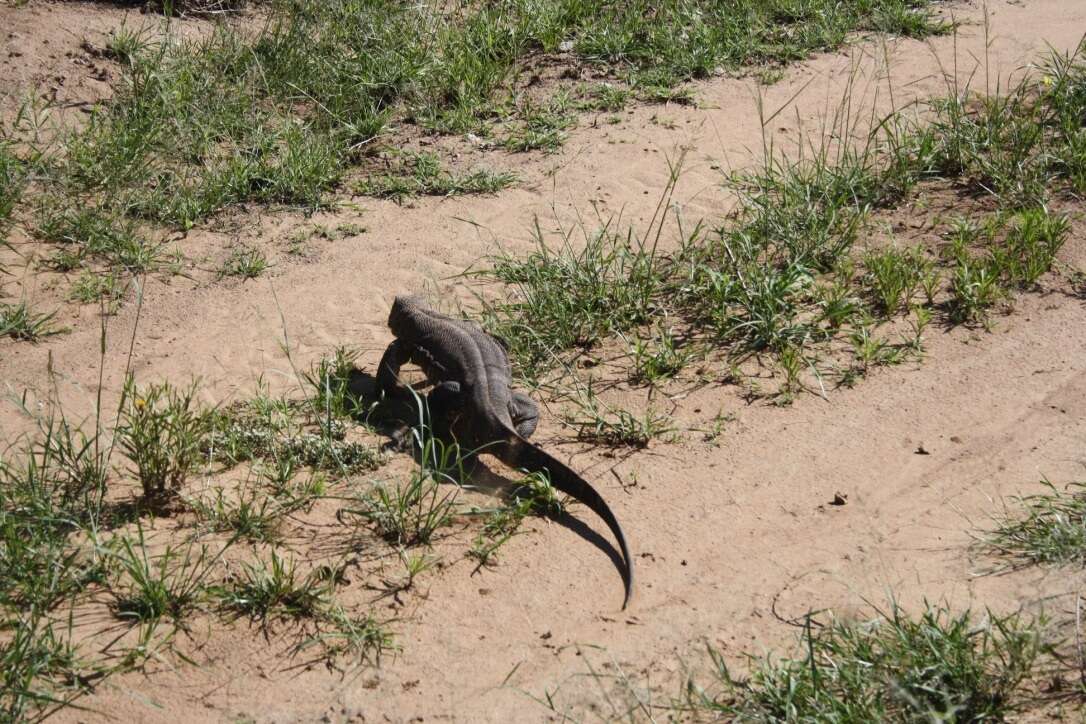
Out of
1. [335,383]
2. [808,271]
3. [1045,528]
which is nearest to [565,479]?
[335,383]

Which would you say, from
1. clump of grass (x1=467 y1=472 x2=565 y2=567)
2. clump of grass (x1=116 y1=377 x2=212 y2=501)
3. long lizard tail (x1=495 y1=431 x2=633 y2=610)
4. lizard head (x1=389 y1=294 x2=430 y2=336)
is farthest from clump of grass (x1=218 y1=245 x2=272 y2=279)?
→ clump of grass (x1=467 y1=472 x2=565 y2=567)

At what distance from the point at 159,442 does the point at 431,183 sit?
344 cm

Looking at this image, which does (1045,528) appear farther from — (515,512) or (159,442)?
(159,442)

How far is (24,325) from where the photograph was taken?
20.9 ft

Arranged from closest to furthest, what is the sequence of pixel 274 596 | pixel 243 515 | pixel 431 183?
1. pixel 274 596
2. pixel 243 515
3. pixel 431 183

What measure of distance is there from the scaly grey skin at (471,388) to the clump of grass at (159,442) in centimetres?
113

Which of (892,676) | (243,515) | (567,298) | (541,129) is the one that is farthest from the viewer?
(541,129)

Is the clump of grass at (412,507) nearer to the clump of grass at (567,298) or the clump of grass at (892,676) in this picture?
the clump of grass at (567,298)

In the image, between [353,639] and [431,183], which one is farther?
[431,183]

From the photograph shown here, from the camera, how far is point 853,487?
16.9 ft

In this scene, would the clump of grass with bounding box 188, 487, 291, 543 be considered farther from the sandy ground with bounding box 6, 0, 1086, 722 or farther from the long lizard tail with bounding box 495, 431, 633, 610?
the long lizard tail with bounding box 495, 431, 633, 610

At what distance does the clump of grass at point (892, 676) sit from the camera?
379 centimetres

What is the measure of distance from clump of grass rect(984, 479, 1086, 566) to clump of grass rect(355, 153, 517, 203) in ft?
14.2

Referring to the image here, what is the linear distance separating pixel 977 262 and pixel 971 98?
105 inches
